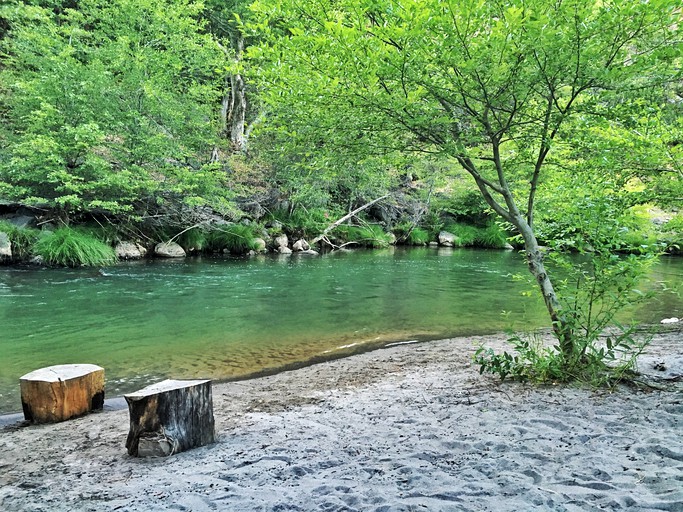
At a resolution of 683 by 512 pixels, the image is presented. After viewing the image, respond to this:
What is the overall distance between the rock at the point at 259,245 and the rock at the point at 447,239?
46.6 feet

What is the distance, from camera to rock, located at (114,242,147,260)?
17.6m

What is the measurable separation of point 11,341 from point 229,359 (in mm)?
3552

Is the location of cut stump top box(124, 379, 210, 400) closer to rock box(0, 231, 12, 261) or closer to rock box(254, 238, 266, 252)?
rock box(0, 231, 12, 261)

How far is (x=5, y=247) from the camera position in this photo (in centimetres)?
1422

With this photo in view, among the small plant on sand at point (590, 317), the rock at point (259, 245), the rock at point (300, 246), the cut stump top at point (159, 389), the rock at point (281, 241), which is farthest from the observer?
the rock at point (300, 246)

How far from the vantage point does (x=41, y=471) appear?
3.23m

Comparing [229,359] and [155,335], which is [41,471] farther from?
[155,335]

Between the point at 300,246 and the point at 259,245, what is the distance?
2739 millimetres

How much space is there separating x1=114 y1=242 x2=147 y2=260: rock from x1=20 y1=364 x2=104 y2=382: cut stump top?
551 inches

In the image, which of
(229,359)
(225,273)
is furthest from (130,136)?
(229,359)

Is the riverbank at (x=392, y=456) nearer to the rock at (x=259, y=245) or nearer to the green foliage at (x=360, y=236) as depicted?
the rock at (x=259, y=245)

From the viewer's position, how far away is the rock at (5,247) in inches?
559

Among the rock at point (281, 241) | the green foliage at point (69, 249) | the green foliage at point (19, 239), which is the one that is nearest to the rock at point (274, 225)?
the rock at point (281, 241)

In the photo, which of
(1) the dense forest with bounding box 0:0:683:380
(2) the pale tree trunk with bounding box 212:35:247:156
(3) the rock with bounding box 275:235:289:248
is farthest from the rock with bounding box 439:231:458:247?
(1) the dense forest with bounding box 0:0:683:380
